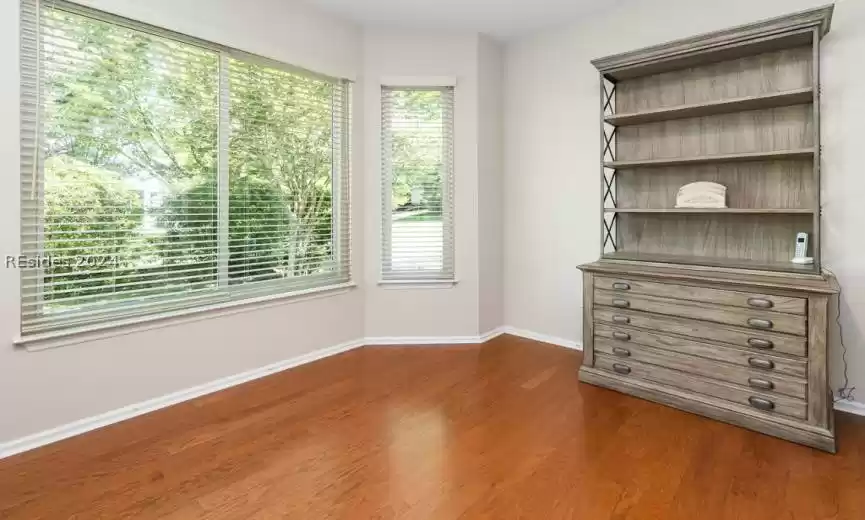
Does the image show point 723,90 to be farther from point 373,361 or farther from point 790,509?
point 373,361

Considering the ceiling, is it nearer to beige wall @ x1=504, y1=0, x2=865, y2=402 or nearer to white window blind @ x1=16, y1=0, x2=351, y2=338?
beige wall @ x1=504, y1=0, x2=865, y2=402

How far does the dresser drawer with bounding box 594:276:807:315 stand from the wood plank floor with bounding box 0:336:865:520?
646 millimetres

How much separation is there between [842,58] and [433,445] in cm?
303

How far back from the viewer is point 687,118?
3121 mm

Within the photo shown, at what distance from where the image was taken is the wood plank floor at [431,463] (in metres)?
1.81

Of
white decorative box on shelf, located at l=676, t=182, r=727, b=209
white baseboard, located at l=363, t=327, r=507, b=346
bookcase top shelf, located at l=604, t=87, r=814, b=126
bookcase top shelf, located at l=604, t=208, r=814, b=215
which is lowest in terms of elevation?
white baseboard, located at l=363, t=327, r=507, b=346

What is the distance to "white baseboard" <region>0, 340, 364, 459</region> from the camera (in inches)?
88.3

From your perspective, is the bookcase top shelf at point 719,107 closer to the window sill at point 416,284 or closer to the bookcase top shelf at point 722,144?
the bookcase top shelf at point 722,144

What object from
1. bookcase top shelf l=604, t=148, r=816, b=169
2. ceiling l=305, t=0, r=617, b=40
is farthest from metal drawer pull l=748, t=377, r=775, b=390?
ceiling l=305, t=0, r=617, b=40

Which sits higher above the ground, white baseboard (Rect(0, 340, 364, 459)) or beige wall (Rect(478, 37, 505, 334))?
beige wall (Rect(478, 37, 505, 334))

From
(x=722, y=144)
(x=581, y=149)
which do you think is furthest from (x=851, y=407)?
(x=581, y=149)

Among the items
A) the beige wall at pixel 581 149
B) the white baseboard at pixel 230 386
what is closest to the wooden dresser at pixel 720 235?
→ the beige wall at pixel 581 149

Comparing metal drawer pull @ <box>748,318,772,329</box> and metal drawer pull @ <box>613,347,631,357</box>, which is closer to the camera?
metal drawer pull @ <box>748,318,772,329</box>

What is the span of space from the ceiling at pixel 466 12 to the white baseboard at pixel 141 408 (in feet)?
8.37
